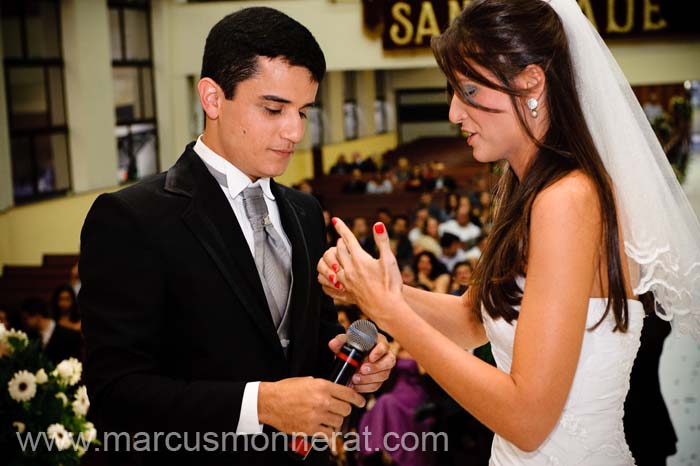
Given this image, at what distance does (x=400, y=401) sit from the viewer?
196 inches

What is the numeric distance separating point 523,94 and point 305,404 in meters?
0.84

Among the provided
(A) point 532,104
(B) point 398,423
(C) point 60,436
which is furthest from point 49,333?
(A) point 532,104

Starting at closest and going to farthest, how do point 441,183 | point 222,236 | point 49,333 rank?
point 222,236 → point 49,333 → point 441,183

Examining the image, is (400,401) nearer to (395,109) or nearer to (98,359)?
(98,359)

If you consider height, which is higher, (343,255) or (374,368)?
(343,255)

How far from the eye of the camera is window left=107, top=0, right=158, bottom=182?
13.1 m

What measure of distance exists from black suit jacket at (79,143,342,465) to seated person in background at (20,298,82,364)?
453cm

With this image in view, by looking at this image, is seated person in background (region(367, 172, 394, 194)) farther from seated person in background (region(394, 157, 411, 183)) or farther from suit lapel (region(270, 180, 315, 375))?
suit lapel (region(270, 180, 315, 375))

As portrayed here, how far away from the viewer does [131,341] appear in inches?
70.5

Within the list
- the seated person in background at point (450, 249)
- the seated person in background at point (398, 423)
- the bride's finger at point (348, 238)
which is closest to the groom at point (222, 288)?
the bride's finger at point (348, 238)

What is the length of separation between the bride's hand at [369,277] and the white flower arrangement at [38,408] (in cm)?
193

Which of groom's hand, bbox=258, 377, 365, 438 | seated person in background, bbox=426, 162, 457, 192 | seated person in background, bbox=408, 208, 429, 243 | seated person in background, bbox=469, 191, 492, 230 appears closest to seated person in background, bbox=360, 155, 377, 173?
seated person in background, bbox=426, 162, 457, 192

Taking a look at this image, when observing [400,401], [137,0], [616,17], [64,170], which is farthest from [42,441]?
[137,0]

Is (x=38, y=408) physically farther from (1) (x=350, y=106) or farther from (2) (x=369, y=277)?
(1) (x=350, y=106)
